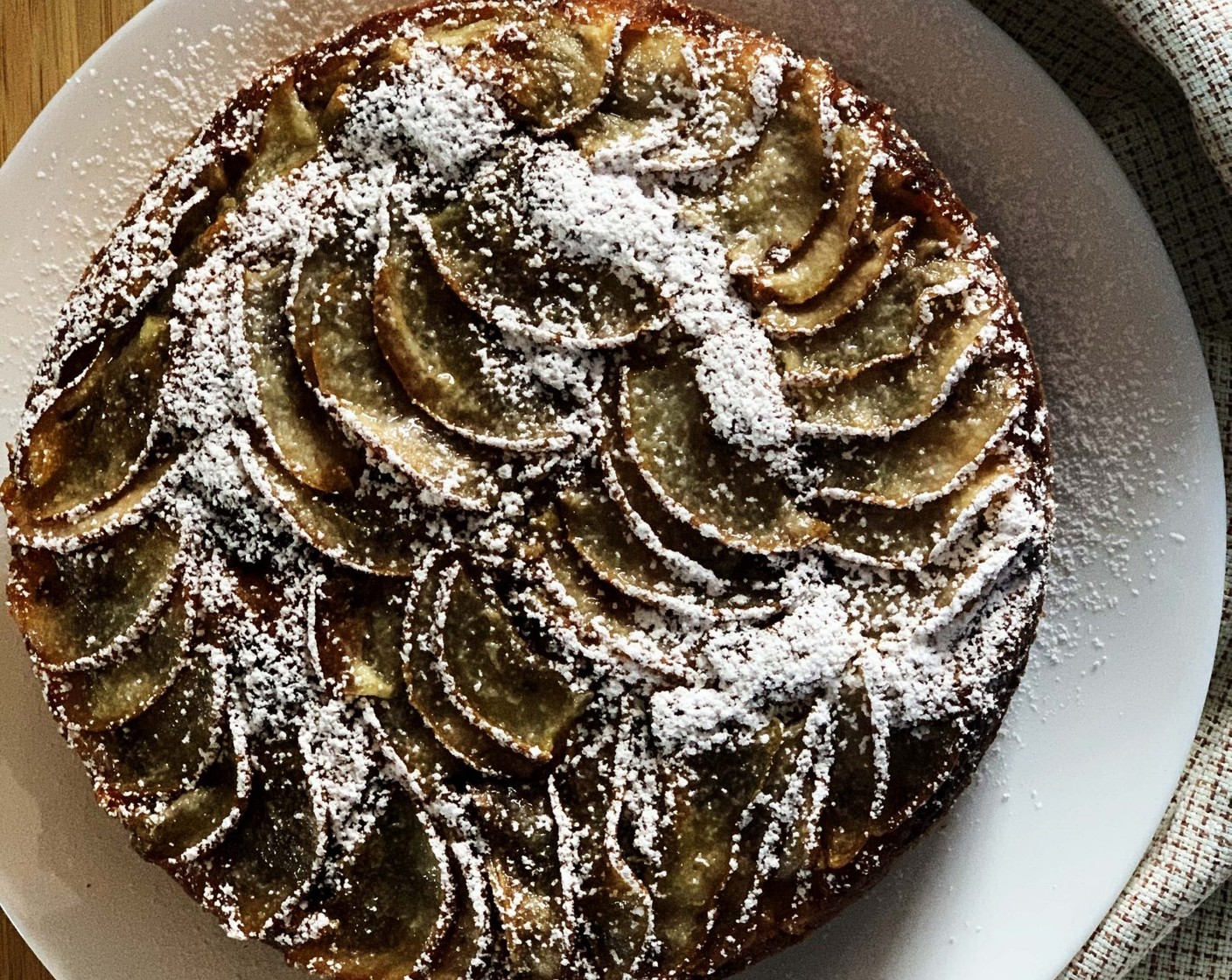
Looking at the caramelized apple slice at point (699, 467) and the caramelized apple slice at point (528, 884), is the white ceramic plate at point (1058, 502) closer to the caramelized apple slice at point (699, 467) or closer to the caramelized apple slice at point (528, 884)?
the caramelized apple slice at point (528, 884)

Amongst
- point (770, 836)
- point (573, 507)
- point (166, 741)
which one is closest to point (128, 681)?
point (166, 741)

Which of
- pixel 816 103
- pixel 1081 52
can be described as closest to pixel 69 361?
pixel 816 103

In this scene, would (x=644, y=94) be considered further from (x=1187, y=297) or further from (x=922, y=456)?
(x=1187, y=297)

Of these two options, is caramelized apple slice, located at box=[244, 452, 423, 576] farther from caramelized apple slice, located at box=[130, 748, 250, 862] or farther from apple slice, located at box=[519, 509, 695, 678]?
caramelized apple slice, located at box=[130, 748, 250, 862]

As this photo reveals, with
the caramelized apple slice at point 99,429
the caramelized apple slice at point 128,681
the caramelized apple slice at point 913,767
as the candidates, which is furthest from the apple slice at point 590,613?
the caramelized apple slice at point 99,429

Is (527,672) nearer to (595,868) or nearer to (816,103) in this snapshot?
(595,868)

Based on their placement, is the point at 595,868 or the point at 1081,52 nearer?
the point at 595,868

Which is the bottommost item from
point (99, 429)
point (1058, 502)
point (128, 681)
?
point (1058, 502)

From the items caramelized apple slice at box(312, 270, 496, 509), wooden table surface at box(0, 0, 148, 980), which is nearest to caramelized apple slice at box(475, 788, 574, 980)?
caramelized apple slice at box(312, 270, 496, 509)
